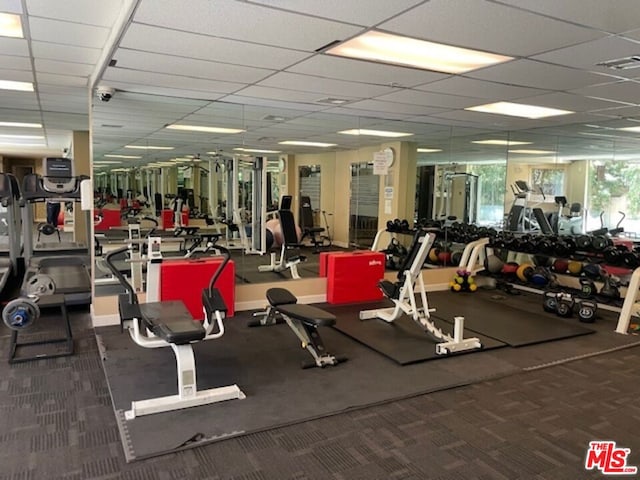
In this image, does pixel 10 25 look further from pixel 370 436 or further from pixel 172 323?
pixel 370 436

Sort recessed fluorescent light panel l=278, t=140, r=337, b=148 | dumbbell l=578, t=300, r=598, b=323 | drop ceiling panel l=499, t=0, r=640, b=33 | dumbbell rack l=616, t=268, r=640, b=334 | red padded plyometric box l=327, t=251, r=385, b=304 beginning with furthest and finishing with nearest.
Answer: recessed fluorescent light panel l=278, t=140, r=337, b=148
red padded plyometric box l=327, t=251, r=385, b=304
dumbbell l=578, t=300, r=598, b=323
dumbbell rack l=616, t=268, r=640, b=334
drop ceiling panel l=499, t=0, r=640, b=33

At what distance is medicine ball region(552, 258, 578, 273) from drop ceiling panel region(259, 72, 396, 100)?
11.5ft

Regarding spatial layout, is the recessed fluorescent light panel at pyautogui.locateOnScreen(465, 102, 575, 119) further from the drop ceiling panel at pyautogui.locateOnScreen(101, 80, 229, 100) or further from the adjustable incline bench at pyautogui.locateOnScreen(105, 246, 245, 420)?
the adjustable incline bench at pyautogui.locateOnScreen(105, 246, 245, 420)

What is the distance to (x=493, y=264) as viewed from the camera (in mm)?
6348

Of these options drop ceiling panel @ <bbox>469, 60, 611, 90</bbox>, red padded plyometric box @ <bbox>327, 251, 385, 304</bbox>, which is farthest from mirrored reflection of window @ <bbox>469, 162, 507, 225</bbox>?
drop ceiling panel @ <bbox>469, 60, 611, 90</bbox>

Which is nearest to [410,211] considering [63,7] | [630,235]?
[630,235]

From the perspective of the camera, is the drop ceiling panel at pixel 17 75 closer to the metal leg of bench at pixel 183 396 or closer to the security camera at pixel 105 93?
the security camera at pixel 105 93

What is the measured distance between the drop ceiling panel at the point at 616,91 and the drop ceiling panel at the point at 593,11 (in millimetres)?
1378

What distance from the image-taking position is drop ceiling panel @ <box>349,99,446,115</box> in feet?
15.0

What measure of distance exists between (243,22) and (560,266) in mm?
5174

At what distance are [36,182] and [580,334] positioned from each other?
549cm

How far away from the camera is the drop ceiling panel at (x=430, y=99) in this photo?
13.4 feet

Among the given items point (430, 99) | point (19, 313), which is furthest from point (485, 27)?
point (19, 313)

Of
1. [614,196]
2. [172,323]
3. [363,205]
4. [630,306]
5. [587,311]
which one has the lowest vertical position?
[587,311]
